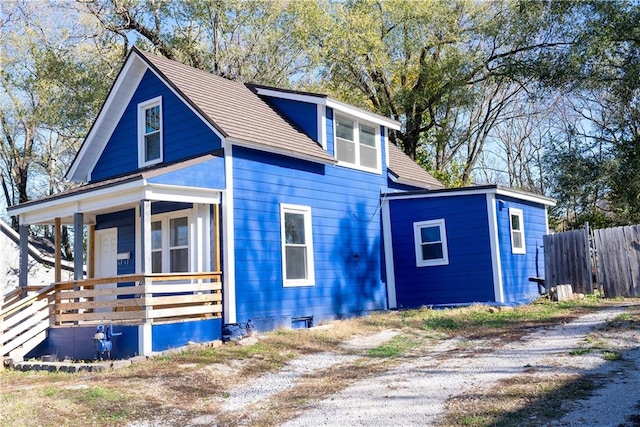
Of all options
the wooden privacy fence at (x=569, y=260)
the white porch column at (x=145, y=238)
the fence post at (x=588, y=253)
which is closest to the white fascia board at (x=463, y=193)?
the wooden privacy fence at (x=569, y=260)

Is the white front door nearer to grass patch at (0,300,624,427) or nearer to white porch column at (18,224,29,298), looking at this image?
white porch column at (18,224,29,298)

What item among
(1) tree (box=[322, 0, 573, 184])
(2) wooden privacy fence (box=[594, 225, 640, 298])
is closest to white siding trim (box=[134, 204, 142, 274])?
(2) wooden privacy fence (box=[594, 225, 640, 298])

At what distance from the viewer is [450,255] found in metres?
15.7

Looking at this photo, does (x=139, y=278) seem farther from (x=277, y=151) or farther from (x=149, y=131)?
(x=149, y=131)

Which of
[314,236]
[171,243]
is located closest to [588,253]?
[314,236]

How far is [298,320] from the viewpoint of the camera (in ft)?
43.5

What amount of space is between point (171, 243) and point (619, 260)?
36.5ft

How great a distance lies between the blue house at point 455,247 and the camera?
15398mm

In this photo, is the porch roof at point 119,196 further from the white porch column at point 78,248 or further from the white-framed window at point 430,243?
the white-framed window at point 430,243

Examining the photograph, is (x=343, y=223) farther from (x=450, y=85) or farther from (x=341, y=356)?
(x=450, y=85)

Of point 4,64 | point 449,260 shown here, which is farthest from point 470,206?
point 4,64

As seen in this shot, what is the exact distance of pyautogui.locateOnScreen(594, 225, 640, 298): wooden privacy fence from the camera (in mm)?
15102

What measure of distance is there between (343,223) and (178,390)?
7.63m

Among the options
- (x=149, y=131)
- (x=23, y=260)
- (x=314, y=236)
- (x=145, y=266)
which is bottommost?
(x=145, y=266)
